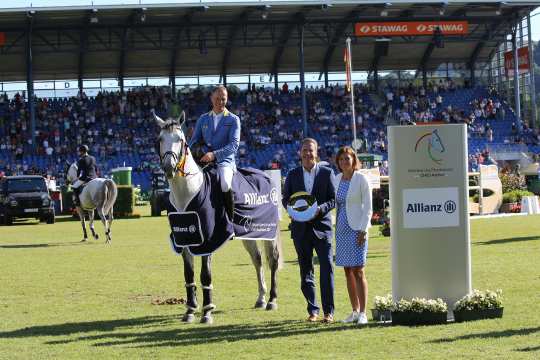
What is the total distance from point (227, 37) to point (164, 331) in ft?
177

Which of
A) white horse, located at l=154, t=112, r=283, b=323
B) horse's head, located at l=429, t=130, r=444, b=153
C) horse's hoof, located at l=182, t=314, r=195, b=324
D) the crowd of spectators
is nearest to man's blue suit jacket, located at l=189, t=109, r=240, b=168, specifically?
white horse, located at l=154, t=112, r=283, b=323

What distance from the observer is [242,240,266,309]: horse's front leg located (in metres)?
12.6

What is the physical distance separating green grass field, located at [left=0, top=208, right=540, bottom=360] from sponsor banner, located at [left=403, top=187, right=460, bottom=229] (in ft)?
3.53

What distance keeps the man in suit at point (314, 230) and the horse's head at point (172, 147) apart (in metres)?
1.20

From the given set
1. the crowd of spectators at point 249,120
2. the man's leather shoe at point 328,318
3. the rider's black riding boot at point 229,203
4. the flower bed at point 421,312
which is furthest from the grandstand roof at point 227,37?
the flower bed at point 421,312

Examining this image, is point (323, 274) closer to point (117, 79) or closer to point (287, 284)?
point (287, 284)

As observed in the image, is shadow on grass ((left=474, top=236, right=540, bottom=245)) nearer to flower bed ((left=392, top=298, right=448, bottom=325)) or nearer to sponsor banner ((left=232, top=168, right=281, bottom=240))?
sponsor banner ((left=232, top=168, right=281, bottom=240))

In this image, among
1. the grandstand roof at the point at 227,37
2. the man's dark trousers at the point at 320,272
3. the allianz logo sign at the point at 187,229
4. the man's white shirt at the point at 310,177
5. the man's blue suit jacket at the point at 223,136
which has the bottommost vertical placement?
the man's dark trousers at the point at 320,272

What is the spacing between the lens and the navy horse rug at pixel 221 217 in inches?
449

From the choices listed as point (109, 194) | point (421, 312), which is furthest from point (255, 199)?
point (109, 194)

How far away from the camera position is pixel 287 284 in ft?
49.2

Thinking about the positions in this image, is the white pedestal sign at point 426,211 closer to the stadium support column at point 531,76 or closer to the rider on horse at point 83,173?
the rider on horse at point 83,173

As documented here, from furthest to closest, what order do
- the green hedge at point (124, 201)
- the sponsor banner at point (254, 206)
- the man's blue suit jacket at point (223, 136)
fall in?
the green hedge at point (124, 201)
the sponsor banner at point (254, 206)
the man's blue suit jacket at point (223, 136)

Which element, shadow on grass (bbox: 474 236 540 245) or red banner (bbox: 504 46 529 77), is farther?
red banner (bbox: 504 46 529 77)
